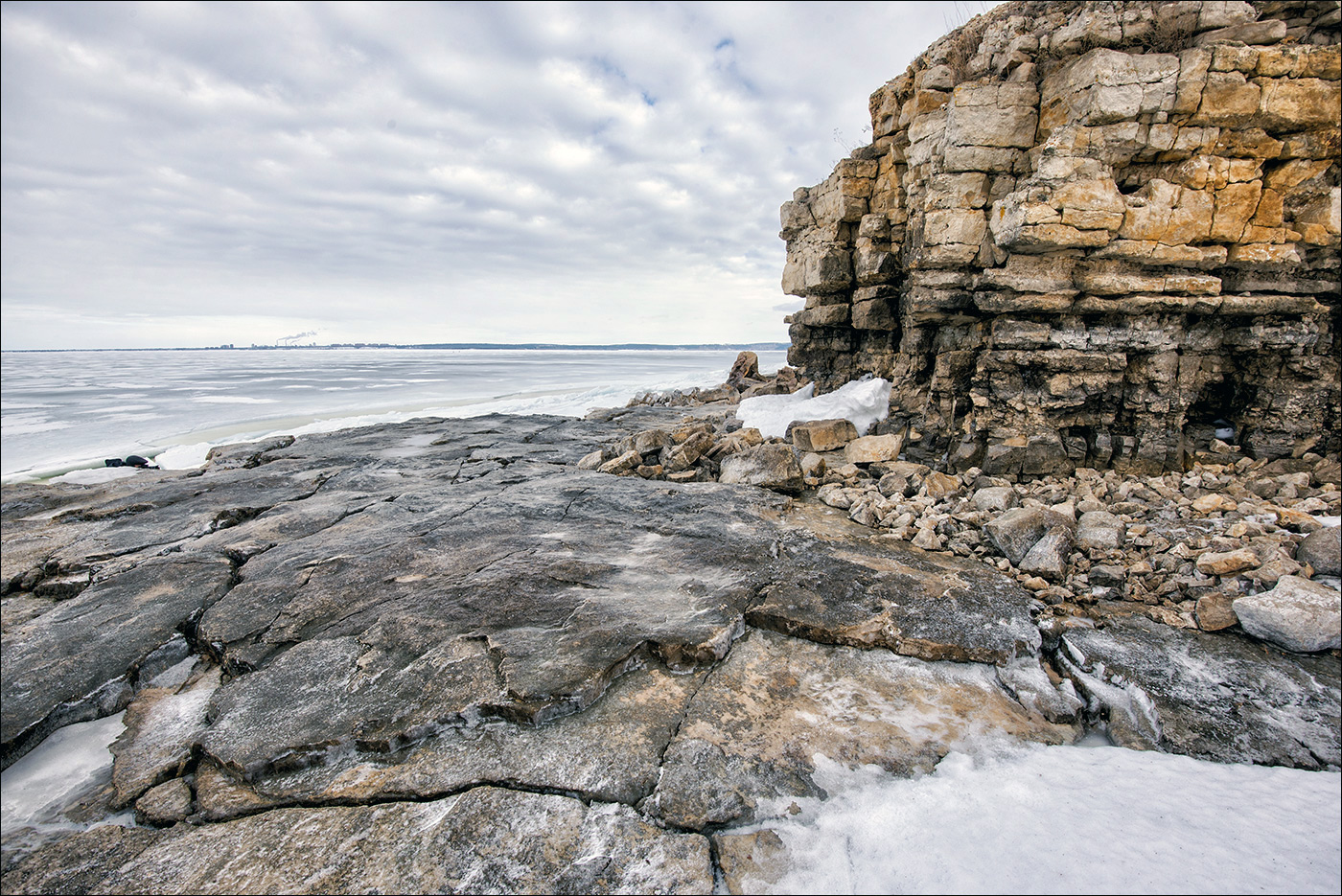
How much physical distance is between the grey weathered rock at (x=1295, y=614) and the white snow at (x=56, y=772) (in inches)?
278

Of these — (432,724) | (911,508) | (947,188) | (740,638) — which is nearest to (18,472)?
(432,724)

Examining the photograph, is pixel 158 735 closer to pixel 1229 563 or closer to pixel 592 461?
pixel 592 461

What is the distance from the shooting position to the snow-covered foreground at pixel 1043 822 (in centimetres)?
210

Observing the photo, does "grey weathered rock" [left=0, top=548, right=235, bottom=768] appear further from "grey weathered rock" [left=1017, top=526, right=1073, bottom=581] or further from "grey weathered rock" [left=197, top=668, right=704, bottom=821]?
"grey weathered rock" [left=1017, top=526, right=1073, bottom=581]

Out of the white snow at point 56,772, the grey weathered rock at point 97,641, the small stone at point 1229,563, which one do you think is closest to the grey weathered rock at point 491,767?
the white snow at point 56,772

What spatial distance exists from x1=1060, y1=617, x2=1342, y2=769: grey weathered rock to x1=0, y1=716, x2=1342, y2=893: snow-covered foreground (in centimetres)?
17

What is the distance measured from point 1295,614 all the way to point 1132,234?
15.0 ft

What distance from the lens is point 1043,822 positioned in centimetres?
232

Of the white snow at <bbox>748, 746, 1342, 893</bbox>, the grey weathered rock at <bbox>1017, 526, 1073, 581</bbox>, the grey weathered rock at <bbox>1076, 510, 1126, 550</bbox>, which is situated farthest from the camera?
the grey weathered rock at <bbox>1076, 510, 1126, 550</bbox>

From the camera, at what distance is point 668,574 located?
4.70 metres

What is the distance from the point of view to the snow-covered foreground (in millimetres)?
2102

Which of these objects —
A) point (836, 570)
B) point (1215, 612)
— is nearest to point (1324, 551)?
point (1215, 612)

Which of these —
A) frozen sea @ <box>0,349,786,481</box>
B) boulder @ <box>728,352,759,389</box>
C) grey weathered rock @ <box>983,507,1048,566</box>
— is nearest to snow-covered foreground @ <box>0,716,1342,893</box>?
grey weathered rock @ <box>983,507,1048,566</box>

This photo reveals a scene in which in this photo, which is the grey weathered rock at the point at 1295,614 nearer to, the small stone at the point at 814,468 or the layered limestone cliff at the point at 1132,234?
the layered limestone cliff at the point at 1132,234
